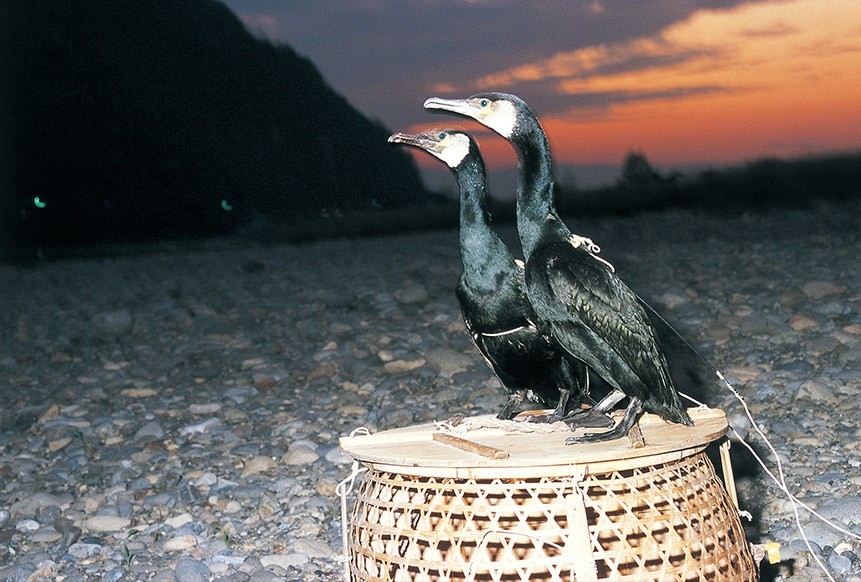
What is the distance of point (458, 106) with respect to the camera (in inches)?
138

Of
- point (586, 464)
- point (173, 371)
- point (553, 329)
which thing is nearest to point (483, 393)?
point (173, 371)

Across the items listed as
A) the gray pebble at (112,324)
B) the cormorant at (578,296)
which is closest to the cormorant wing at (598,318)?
the cormorant at (578,296)

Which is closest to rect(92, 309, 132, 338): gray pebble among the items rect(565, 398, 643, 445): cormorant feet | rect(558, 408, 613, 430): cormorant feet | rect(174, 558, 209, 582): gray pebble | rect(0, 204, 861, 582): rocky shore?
rect(0, 204, 861, 582): rocky shore

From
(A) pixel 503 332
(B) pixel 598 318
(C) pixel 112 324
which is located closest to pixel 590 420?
(B) pixel 598 318

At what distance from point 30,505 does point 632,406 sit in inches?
141

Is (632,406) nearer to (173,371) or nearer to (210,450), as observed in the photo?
(210,450)

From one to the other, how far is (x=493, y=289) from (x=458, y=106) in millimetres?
694

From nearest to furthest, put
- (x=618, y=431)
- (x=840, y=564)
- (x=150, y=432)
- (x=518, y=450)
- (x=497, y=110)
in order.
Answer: (x=518, y=450)
(x=618, y=431)
(x=497, y=110)
(x=840, y=564)
(x=150, y=432)

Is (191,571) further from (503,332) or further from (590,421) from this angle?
(590,421)

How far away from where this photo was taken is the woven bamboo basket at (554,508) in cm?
275

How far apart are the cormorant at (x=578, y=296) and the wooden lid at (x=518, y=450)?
0.35 feet

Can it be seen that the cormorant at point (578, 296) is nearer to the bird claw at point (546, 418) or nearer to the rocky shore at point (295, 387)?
the bird claw at point (546, 418)

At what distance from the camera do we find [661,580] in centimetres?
276

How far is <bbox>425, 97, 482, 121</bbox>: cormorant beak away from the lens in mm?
3469
